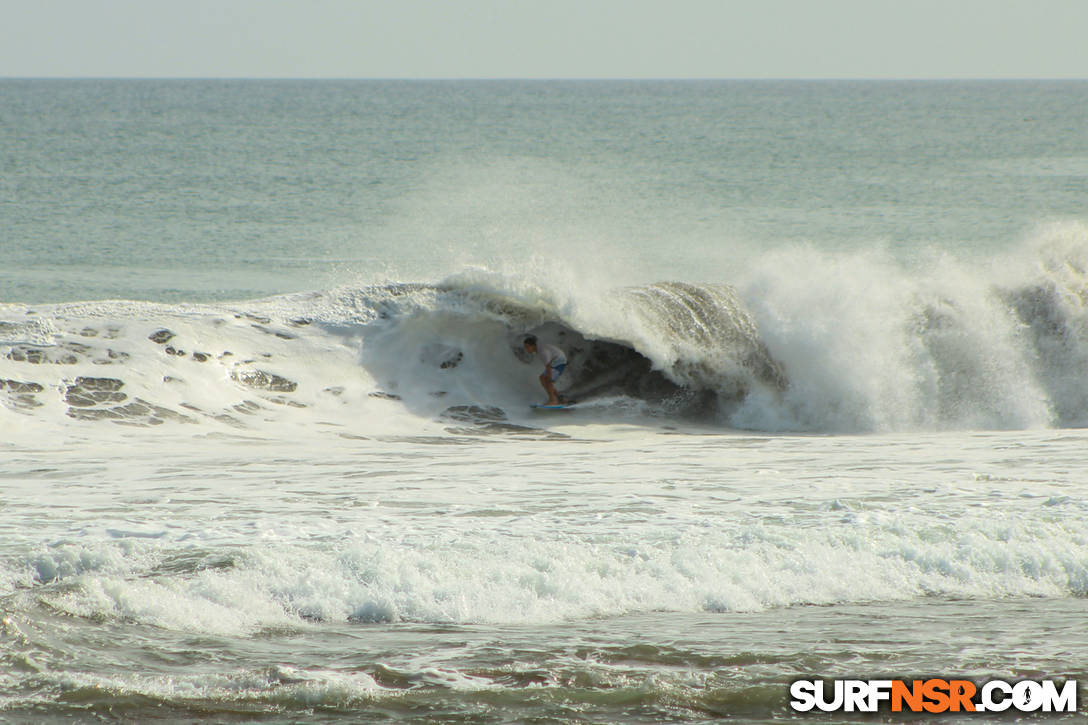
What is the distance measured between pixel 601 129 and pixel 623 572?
70.7m

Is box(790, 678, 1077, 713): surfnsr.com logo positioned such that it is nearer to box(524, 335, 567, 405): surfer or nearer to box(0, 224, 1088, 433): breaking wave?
box(0, 224, 1088, 433): breaking wave

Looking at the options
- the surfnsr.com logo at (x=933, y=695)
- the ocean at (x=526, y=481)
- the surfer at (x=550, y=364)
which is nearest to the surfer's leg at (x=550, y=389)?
the surfer at (x=550, y=364)

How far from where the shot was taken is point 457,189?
4031 centimetres

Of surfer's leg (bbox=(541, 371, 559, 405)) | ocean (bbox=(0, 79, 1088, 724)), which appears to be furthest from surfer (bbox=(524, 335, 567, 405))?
ocean (bbox=(0, 79, 1088, 724))

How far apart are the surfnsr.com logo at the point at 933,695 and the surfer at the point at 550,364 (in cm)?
757

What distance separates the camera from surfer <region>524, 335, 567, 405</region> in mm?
12609

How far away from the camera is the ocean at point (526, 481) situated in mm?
5301

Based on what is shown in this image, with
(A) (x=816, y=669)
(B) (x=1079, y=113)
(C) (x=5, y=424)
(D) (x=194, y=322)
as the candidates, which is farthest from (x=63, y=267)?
(B) (x=1079, y=113)

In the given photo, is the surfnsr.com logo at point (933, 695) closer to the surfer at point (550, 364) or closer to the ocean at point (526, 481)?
the ocean at point (526, 481)

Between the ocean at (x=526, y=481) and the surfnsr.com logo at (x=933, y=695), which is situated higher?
the ocean at (x=526, y=481)

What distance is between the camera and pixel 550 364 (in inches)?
502

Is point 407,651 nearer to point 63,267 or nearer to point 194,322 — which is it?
point 194,322

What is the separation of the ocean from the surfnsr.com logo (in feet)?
0.29

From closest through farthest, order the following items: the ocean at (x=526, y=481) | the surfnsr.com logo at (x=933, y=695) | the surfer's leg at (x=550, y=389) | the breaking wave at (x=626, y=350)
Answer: the surfnsr.com logo at (x=933, y=695) → the ocean at (x=526, y=481) → the breaking wave at (x=626, y=350) → the surfer's leg at (x=550, y=389)
